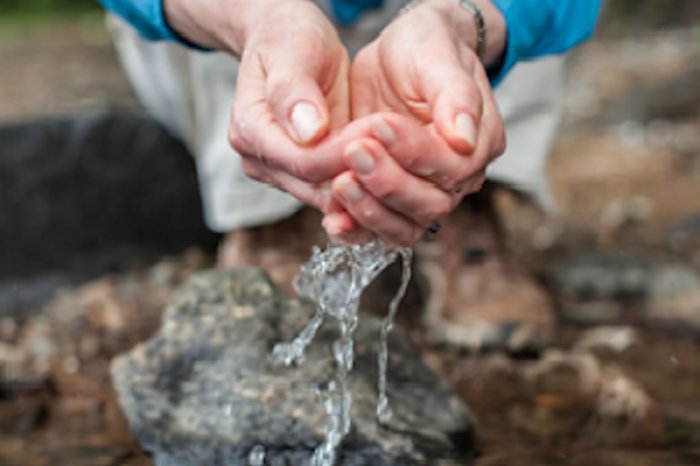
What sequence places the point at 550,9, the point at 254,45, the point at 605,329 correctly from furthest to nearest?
the point at 605,329 < the point at 550,9 < the point at 254,45

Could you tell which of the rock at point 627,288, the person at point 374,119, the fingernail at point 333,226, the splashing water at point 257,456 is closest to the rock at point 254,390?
the splashing water at point 257,456

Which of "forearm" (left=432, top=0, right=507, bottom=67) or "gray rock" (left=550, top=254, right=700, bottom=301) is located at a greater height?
Answer: "forearm" (left=432, top=0, right=507, bottom=67)

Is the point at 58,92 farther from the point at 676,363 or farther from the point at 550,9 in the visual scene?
the point at 676,363

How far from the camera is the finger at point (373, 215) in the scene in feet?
1.87

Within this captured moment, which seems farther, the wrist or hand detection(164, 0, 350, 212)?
the wrist

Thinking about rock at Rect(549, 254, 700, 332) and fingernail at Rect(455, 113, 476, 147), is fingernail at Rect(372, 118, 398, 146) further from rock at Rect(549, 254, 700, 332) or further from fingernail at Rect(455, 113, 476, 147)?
rock at Rect(549, 254, 700, 332)

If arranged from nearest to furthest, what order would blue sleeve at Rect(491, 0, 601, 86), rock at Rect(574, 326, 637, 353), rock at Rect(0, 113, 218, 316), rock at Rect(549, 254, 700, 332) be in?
1. blue sleeve at Rect(491, 0, 601, 86)
2. rock at Rect(574, 326, 637, 353)
3. rock at Rect(549, 254, 700, 332)
4. rock at Rect(0, 113, 218, 316)

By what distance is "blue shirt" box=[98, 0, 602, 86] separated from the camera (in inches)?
35.0

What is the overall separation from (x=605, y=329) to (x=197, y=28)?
810 mm

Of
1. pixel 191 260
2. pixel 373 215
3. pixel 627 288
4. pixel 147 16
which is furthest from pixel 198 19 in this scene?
pixel 627 288

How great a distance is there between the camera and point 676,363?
3.80ft

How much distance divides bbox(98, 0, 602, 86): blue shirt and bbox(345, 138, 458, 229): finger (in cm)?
34

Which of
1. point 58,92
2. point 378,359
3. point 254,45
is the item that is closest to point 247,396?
point 378,359

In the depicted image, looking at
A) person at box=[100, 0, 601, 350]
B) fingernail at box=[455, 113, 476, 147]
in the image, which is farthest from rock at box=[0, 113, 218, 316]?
fingernail at box=[455, 113, 476, 147]
